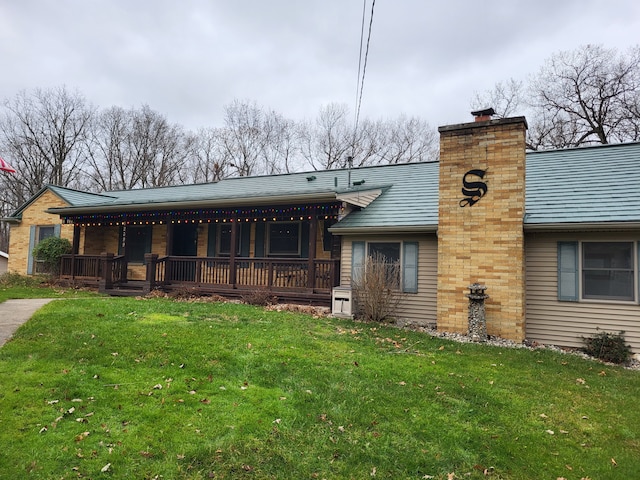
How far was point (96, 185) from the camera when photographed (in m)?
35.1

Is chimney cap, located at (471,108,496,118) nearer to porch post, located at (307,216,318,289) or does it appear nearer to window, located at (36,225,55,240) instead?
porch post, located at (307,216,318,289)

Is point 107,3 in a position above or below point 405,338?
above

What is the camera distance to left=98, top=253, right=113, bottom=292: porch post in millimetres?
12852

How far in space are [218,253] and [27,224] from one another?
29.8 feet

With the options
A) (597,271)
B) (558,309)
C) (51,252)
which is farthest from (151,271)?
(597,271)

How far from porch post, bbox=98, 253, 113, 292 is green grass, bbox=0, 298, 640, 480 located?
6.37 metres

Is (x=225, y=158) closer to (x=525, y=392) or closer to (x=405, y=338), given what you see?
(x=405, y=338)

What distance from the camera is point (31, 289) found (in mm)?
12836

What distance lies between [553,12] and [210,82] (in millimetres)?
27047

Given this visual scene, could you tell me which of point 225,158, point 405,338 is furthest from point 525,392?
point 225,158

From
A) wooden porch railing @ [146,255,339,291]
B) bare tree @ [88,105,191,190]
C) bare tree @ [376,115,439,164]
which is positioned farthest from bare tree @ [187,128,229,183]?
wooden porch railing @ [146,255,339,291]

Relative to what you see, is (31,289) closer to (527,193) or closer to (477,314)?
(477,314)

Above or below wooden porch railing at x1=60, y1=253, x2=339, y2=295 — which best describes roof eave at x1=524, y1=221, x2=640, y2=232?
above

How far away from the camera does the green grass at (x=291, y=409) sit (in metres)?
3.27
